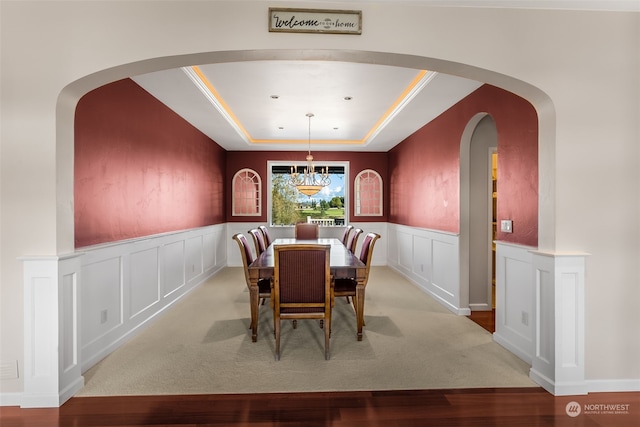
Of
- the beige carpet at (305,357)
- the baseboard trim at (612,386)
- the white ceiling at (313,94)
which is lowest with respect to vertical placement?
the beige carpet at (305,357)

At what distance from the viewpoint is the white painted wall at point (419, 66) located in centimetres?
216

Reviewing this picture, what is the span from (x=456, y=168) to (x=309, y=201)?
4.24 metres

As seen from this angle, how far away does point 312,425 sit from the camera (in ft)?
6.48

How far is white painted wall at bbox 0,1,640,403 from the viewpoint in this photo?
7.07ft

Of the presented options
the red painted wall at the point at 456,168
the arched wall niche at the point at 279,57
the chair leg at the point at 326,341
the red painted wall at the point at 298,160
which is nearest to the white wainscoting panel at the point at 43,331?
the arched wall niche at the point at 279,57

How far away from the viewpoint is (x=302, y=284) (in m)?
2.80

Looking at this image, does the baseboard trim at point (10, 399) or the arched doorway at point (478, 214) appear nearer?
the baseboard trim at point (10, 399)

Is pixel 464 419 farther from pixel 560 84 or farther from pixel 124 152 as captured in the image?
pixel 124 152

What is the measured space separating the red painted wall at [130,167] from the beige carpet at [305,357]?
109 centimetres

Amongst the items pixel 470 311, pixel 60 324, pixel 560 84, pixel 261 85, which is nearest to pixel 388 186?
pixel 470 311

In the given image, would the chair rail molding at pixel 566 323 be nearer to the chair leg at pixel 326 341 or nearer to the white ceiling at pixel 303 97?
the chair leg at pixel 326 341

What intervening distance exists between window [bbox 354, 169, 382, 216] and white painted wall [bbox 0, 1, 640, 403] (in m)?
5.23

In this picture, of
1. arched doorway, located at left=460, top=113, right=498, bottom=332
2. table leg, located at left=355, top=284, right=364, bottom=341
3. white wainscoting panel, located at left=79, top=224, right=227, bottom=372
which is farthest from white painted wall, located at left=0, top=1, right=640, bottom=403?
arched doorway, located at left=460, top=113, right=498, bottom=332

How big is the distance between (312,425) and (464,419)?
36.0 inches
